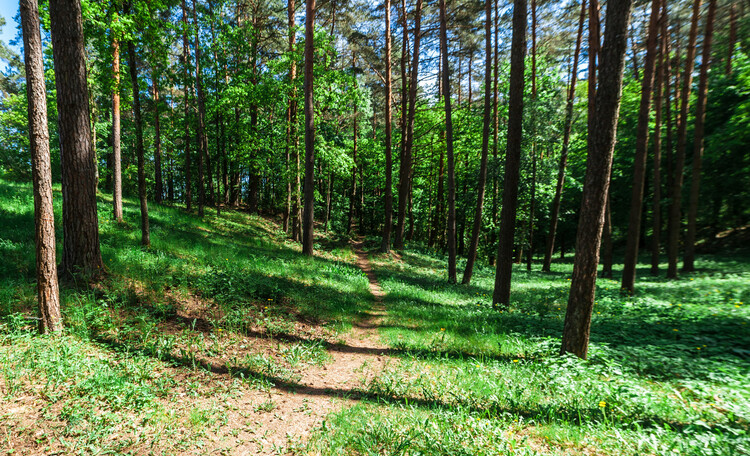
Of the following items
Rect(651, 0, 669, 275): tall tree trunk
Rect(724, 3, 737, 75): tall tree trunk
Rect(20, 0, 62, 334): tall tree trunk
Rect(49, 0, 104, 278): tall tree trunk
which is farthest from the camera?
Rect(724, 3, 737, 75): tall tree trunk

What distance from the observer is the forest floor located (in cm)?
324

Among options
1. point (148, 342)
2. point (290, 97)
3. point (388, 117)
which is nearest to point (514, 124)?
point (148, 342)

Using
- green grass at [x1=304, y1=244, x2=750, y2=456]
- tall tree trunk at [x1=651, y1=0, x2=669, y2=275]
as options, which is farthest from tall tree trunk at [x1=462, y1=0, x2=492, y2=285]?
tall tree trunk at [x1=651, y1=0, x2=669, y2=275]

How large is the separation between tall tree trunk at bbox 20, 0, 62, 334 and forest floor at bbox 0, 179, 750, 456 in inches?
18.5

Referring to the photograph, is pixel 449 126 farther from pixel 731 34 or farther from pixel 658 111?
pixel 731 34

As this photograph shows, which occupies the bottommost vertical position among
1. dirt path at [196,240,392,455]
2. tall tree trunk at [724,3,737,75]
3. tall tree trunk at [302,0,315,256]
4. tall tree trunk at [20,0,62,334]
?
dirt path at [196,240,392,455]

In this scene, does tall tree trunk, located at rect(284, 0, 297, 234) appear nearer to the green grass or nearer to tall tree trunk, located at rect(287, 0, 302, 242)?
tall tree trunk, located at rect(287, 0, 302, 242)

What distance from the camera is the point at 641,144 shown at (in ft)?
35.6

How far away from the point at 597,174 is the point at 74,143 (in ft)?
31.9

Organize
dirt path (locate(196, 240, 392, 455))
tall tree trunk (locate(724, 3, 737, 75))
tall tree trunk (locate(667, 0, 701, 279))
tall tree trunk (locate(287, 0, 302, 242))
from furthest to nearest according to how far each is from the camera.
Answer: tall tree trunk (locate(287, 0, 302, 242)), tall tree trunk (locate(724, 3, 737, 75)), tall tree trunk (locate(667, 0, 701, 279)), dirt path (locate(196, 240, 392, 455))

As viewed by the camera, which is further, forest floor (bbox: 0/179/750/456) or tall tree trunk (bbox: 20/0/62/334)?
tall tree trunk (bbox: 20/0/62/334)

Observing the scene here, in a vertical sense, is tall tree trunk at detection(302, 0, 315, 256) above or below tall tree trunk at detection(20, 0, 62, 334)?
above

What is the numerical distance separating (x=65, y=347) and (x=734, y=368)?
10325 millimetres

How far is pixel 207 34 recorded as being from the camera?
17.2 meters
